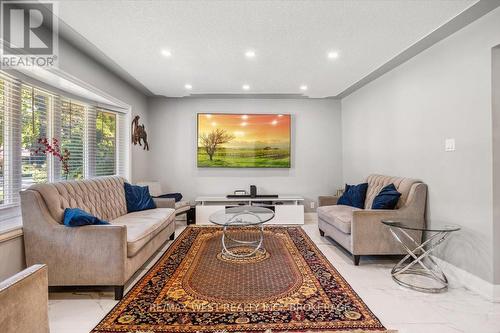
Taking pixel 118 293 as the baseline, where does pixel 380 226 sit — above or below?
above

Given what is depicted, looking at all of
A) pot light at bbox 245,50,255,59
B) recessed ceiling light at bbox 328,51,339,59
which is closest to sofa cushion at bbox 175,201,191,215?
pot light at bbox 245,50,255,59

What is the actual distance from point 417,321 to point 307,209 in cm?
347

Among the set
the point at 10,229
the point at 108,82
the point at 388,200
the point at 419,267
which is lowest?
the point at 419,267

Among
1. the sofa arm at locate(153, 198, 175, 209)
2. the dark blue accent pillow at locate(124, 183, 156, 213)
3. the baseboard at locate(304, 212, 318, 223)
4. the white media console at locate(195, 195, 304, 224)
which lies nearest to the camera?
the dark blue accent pillow at locate(124, 183, 156, 213)

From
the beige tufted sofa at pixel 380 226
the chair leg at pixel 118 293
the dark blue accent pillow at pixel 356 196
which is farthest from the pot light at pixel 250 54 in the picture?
the chair leg at pixel 118 293

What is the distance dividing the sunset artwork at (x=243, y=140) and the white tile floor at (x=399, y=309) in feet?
9.99

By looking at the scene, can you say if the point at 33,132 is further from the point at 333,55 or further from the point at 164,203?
the point at 333,55

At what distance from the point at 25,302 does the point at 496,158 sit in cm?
346

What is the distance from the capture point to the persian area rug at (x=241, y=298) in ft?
6.11

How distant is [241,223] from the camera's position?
3.14m

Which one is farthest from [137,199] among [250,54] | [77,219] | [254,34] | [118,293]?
[254,34]

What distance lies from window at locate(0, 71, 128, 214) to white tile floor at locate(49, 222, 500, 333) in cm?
119

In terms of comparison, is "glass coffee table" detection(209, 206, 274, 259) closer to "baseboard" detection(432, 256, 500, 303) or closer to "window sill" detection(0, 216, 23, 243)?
"window sill" detection(0, 216, 23, 243)

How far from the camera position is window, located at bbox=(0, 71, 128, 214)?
2371 mm
